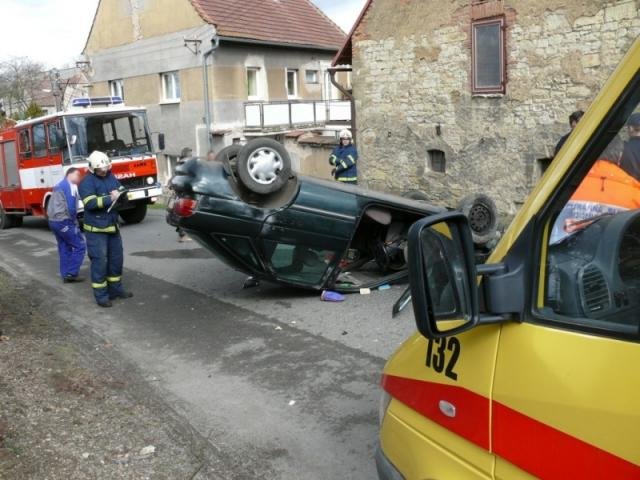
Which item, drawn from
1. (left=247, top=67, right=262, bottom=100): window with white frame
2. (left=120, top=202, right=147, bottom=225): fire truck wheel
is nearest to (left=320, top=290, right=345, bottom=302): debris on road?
(left=120, top=202, right=147, bottom=225): fire truck wheel

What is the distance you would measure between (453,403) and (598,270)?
1.94ft

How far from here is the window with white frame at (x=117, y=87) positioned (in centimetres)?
2525

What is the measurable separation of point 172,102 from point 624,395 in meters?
22.2

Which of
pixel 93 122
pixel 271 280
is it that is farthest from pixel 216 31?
pixel 271 280

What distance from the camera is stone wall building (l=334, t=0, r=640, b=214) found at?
380 inches

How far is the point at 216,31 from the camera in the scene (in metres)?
20.1

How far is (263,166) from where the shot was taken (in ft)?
20.9

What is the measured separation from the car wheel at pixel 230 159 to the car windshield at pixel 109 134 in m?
7.96

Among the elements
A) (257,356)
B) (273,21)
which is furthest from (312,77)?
(257,356)

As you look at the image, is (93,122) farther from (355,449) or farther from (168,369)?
(355,449)

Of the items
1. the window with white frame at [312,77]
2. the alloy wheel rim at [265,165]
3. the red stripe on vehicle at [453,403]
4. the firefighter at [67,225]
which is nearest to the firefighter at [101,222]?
the firefighter at [67,225]

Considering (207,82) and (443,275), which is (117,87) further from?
(443,275)

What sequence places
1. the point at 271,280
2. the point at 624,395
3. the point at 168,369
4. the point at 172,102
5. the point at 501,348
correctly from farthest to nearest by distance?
1. the point at 172,102
2. the point at 271,280
3. the point at 168,369
4. the point at 501,348
5. the point at 624,395

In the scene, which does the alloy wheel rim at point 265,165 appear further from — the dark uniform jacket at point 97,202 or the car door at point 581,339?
the car door at point 581,339
